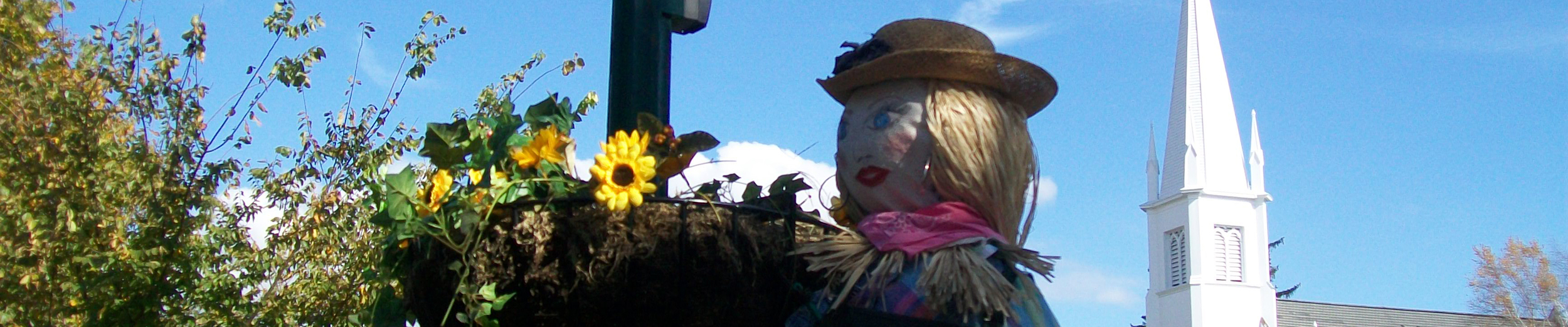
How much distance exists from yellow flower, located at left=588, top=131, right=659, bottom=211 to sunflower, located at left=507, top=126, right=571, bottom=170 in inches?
3.8

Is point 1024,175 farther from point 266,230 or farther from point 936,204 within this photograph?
point 266,230

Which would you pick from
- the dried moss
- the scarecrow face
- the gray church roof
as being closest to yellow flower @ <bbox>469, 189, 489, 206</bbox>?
the dried moss

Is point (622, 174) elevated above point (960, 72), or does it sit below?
below

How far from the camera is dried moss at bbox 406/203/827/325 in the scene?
7.14ft

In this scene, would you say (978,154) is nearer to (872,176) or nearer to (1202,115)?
Answer: (872,176)

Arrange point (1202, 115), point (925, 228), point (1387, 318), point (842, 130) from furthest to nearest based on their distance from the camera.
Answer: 1. point (1202, 115)
2. point (1387, 318)
3. point (842, 130)
4. point (925, 228)

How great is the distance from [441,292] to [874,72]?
37.0 inches

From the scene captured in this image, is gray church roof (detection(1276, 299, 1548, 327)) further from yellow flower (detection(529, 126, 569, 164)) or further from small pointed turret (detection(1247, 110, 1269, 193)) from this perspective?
yellow flower (detection(529, 126, 569, 164))

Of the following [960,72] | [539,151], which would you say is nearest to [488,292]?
[539,151]

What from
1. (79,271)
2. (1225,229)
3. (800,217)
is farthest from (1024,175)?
(1225,229)

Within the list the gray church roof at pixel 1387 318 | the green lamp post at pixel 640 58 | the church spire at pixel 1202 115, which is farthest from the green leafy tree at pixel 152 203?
the church spire at pixel 1202 115

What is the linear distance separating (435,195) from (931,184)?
920mm

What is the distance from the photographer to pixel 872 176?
9.02ft

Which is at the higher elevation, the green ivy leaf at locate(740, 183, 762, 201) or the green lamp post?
the green lamp post
